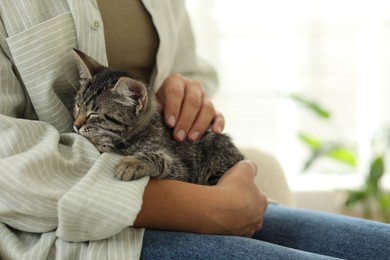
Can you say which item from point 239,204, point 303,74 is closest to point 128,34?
point 239,204

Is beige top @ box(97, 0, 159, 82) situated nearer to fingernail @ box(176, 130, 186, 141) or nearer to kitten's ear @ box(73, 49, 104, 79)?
kitten's ear @ box(73, 49, 104, 79)

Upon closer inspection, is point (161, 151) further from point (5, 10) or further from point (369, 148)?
point (369, 148)

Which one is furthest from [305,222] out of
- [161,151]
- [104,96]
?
[104,96]

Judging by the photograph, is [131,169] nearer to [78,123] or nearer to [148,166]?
[148,166]

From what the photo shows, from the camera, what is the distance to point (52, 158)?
35.6 inches

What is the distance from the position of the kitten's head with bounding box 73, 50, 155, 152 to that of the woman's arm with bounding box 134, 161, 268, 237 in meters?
0.19

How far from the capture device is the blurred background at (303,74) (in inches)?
112

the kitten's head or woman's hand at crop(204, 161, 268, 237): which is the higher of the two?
the kitten's head

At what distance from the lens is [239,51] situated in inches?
114

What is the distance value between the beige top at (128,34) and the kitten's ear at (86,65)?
127 millimetres

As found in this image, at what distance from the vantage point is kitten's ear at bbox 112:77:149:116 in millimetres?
1097

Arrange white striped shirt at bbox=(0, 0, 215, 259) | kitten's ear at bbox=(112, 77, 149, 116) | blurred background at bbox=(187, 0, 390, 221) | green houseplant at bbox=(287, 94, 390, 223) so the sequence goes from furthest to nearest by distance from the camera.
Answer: blurred background at bbox=(187, 0, 390, 221)
green houseplant at bbox=(287, 94, 390, 223)
kitten's ear at bbox=(112, 77, 149, 116)
white striped shirt at bbox=(0, 0, 215, 259)

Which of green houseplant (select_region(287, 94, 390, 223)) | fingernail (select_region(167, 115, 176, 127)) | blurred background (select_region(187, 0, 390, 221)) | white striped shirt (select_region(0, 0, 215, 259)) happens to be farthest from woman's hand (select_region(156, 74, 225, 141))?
blurred background (select_region(187, 0, 390, 221))

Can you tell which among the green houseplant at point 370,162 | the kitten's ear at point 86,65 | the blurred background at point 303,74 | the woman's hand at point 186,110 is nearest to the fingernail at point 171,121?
the woman's hand at point 186,110
